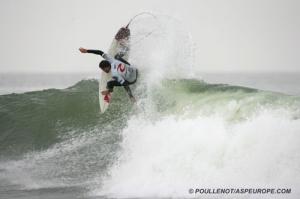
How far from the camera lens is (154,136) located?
11578 mm

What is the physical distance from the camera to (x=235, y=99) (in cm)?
1155

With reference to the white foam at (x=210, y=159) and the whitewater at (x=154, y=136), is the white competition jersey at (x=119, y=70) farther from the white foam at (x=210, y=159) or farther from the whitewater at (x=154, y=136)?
the white foam at (x=210, y=159)

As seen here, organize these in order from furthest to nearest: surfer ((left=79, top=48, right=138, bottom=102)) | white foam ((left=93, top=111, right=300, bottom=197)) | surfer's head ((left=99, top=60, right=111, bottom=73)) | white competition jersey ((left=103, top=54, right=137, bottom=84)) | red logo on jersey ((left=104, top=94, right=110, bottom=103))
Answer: red logo on jersey ((left=104, top=94, right=110, bottom=103)) → white competition jersey ((left=103, top=54, right=137, bottom=84)) → surfer ((left=79, top=48, right=138, bottom=102)) → surfer's head ((left=99, top=60, right=111, bottom=73)) → white foam ((left=93, top=111, right=300, bottom=197))

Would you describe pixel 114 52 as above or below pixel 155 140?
above

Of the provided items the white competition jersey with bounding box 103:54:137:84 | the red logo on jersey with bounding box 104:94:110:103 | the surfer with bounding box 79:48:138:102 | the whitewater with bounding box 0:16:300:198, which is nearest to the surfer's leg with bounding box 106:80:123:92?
the surfer with bounding box 79:48:138:102

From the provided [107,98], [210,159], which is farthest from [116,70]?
[210,159]

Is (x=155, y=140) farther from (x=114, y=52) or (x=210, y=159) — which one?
(x=114, y=52)

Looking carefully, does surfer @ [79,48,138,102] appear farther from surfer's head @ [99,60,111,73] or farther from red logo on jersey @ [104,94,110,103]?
red logo on jersey @ [104,94,110,103]

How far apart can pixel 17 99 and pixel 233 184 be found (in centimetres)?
914

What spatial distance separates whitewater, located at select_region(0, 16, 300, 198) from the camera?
30.7 feet

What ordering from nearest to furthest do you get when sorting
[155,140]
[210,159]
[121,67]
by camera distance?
[210,159] < [155,140] < [121,67]

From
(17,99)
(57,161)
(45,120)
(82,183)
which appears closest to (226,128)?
(82,183)

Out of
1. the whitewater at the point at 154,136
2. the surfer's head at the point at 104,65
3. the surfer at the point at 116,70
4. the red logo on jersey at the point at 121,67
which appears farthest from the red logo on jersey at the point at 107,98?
the surfer's head at the point at 104,65

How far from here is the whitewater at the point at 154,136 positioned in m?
9.36
